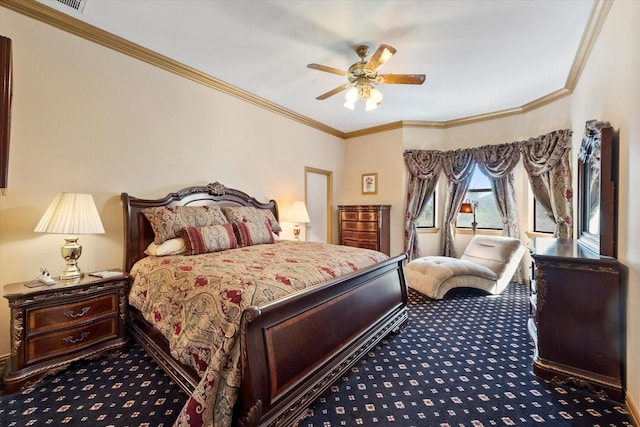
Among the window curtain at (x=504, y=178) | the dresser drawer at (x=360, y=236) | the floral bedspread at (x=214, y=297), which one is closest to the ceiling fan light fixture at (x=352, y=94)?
the floral bedspread at (x=214, y=297)

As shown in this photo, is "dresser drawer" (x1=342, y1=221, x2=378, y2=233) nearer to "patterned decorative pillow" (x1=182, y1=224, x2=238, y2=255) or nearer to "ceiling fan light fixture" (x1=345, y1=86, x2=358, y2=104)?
"ceiling fan light fixture" (x1=345, y1=86, x2=358, y2=104)

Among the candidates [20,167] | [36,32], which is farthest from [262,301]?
[36,32]

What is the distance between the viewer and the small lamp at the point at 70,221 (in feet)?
7.02

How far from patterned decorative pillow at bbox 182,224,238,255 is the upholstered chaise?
2.63 meters

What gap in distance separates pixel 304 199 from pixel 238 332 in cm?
380

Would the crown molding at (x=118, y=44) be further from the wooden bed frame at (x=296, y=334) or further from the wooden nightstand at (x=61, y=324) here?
the wooden nightstand at (x=61, y=324)

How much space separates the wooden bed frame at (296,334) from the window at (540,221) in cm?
314

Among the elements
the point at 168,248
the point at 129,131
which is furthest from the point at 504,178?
the point at 129,131

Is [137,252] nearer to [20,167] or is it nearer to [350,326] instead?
[20,167]

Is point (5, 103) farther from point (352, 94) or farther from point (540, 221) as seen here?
point (540, 221)

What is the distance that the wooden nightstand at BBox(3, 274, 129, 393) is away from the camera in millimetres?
1932

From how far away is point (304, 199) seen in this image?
511cm

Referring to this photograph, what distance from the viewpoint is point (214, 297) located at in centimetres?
164

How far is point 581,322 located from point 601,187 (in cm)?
101
